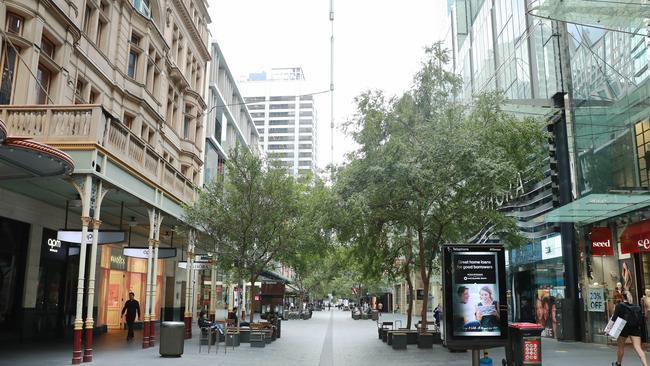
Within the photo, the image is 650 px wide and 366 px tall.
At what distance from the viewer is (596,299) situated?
22422 mm

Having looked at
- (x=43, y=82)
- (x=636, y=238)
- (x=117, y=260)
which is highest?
(x=43, y=82)

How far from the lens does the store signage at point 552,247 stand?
24.9 meters

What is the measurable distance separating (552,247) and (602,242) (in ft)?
12.0

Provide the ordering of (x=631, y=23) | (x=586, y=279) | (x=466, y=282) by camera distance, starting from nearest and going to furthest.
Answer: (x=466, y=282) → (x=631, y=23) → (x=586, y=279)

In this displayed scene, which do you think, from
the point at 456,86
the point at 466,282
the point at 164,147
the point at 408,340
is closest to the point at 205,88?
the point at 164,147

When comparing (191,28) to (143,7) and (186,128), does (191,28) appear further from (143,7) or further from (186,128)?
(143,7)

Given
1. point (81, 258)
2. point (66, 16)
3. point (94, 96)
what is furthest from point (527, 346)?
point (94, 96)

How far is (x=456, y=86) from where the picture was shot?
2148 cm

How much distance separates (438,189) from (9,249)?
1379cm

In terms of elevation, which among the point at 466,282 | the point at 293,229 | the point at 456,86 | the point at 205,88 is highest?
the point at 205,88

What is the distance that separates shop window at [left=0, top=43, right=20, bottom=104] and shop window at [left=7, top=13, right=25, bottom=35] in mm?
507

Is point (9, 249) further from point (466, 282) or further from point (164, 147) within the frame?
point (466, 282)

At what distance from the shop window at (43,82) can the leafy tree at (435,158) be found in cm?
1014

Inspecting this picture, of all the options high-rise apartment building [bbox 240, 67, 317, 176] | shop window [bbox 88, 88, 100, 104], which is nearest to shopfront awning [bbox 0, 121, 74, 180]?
shop window [bbox 88, 88, 100, 104]
